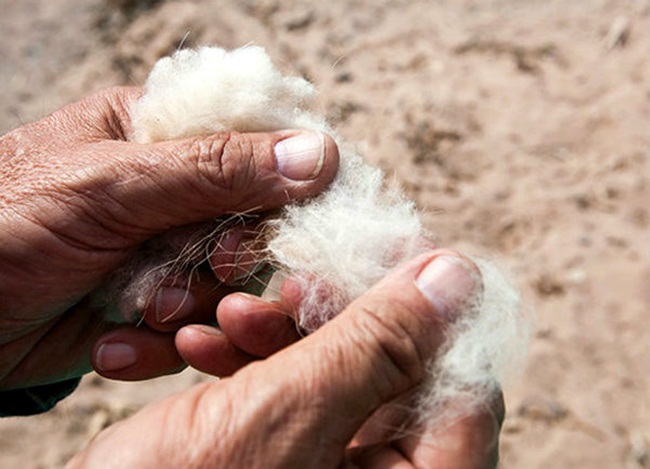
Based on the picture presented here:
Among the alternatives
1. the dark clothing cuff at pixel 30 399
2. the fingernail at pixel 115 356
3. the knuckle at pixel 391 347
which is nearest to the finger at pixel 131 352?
the fingernail at pixel 115 356

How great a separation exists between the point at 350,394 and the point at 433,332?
20cm

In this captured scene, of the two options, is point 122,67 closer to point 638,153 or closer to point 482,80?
point 482,80

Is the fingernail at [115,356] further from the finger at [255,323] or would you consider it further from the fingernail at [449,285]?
the fingernail at [449,285]

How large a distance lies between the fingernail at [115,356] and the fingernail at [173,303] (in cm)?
13

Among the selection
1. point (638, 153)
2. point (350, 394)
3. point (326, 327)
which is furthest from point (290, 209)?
point (638, 153)

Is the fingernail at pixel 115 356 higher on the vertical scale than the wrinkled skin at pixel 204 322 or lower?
lower

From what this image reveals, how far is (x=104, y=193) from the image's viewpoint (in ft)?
4.88

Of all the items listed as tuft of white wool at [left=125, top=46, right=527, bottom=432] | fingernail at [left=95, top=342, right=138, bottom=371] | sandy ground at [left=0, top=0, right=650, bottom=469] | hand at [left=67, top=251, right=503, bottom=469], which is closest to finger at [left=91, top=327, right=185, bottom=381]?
fingernail at [left=95, top=342, right=138, bottom=371]

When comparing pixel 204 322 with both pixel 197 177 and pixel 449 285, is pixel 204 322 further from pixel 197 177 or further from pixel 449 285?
pixel 449 285

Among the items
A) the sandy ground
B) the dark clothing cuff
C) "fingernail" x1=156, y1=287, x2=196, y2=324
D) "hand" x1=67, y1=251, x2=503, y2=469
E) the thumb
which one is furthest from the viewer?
the sandy ground

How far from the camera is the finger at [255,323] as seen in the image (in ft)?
4.91

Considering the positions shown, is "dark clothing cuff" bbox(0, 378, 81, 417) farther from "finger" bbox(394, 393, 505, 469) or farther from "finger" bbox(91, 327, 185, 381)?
"finger" bbox(394, 393, 505, 469)

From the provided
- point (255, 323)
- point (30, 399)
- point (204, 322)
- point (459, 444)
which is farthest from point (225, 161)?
point (30, 399)

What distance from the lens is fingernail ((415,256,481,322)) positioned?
49.6 inches
